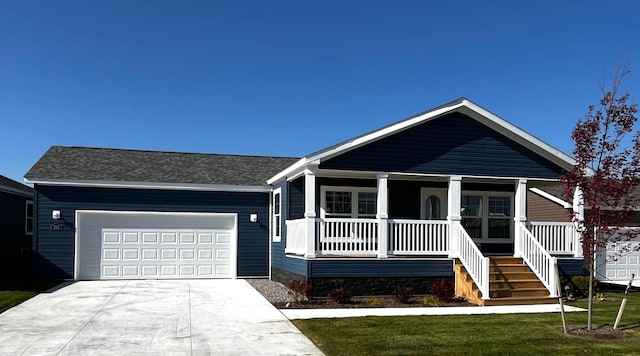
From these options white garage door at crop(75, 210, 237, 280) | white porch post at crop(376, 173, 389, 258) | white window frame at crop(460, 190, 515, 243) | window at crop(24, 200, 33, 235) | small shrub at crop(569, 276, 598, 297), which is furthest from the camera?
window at crop(24, 200, 33, 235)

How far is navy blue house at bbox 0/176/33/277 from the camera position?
844 inches

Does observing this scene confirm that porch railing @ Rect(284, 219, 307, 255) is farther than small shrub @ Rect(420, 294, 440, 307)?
Yes

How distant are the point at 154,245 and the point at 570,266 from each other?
12.7 metres

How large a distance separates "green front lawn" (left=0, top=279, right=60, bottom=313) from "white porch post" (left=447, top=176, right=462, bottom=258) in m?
10.3

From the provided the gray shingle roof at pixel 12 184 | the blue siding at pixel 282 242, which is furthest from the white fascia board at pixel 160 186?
the gray shingle roof at pixel 12 184

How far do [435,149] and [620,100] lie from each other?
641 cm

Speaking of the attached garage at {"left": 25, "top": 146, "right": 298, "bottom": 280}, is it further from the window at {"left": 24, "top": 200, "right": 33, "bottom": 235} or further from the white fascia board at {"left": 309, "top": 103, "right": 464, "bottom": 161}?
the white fascia board at {"left": 309, "top": 103, "right": 464, "bottom": 161}

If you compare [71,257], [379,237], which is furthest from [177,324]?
[71,257]

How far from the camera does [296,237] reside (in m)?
15.9

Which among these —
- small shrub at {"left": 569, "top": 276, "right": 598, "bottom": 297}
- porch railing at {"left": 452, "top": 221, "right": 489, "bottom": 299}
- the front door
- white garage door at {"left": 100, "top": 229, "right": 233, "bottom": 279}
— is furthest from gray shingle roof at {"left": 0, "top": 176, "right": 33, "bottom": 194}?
small shrub at {"left": 569, "top": 276, "right": 598, "bottom": 297}

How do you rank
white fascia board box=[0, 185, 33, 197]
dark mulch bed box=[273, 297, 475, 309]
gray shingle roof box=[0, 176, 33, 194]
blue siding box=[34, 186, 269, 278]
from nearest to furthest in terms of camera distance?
dark mulch bed box=[273, 297, 475, 309]
blue siding box=[34, 186, 269, 278]
white fascia board box=[0, 185, 33, 197]
gray shingle roof box=[0, 176, 33, 194]

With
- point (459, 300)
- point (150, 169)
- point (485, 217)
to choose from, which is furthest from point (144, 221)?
point (485, 217)

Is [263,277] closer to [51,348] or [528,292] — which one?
[528,292]

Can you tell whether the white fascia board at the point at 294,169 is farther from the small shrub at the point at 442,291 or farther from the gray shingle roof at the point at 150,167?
the small shrub at the point at 442,291
